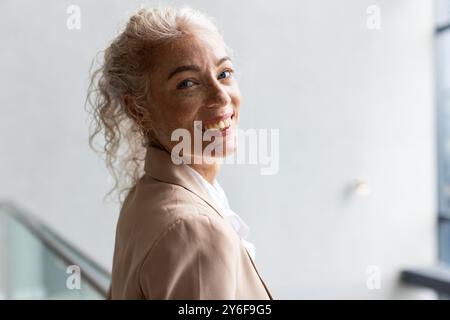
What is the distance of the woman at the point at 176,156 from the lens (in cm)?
66

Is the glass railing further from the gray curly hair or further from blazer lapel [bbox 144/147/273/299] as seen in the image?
blazer lapel [bbox 144/147/273/299]

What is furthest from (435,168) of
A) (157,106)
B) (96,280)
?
(157,106)

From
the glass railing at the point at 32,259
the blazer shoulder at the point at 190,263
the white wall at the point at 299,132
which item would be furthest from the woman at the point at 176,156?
the white wall at the point at 299,132

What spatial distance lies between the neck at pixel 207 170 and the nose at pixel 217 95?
0.12 meters

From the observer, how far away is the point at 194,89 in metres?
0.90

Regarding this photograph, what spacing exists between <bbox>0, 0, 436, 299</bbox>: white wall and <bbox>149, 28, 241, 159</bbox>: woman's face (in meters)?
3.13

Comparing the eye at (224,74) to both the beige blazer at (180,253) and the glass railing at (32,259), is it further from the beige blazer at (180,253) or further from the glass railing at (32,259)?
the glass railing at (32,259)

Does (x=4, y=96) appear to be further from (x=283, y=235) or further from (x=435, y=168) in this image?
(x=435, y=168)

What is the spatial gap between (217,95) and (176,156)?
0.13 meters

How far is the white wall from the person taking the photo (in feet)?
12.8

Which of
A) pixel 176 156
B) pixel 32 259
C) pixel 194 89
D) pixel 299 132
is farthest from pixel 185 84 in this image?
pixel 299 132

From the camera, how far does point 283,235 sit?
197 inches

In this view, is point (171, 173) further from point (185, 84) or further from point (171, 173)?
point (185, 84)

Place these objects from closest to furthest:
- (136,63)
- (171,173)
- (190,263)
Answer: (190,263) < (171,173) < (136,63)
